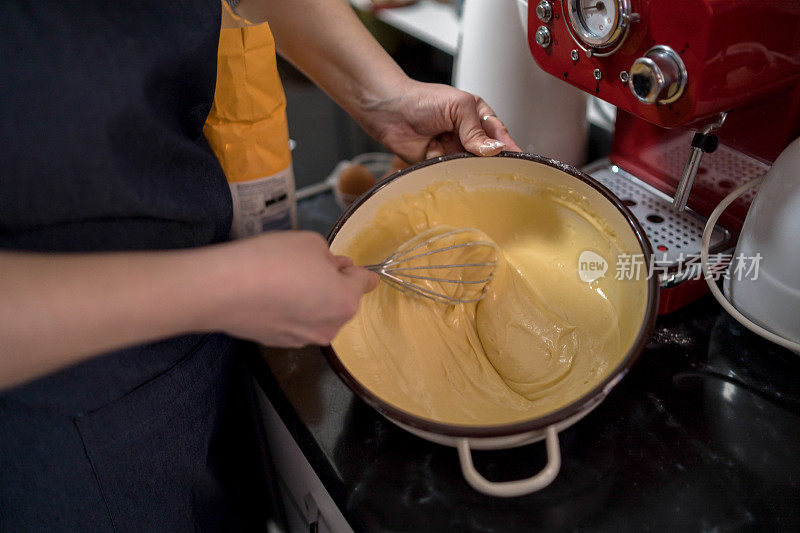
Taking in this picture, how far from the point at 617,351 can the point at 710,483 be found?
5.6 inches

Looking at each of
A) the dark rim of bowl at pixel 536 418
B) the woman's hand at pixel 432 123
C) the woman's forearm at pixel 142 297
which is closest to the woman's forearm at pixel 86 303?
the woman's forearm at pixel 142 297

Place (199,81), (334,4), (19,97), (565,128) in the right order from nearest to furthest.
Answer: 1. (19,97)
2. (199,81)
3. (334,4)
4. (565,128)

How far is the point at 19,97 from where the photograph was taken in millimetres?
437

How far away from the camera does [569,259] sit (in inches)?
28.0

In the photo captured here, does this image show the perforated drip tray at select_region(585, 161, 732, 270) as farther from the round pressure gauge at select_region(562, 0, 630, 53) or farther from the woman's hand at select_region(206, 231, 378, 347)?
the woman's hand at select_region(206, 231, 378, 347)

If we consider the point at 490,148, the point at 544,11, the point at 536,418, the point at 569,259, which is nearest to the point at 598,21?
the point at 544,11

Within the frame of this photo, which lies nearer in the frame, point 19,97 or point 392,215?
point 19,97

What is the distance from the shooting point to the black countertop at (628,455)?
0.51 metres

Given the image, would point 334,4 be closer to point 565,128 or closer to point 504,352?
point 565,128

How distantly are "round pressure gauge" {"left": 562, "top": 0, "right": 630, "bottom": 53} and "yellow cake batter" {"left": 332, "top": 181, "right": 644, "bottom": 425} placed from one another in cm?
17

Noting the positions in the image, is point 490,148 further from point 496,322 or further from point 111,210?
point 111,210

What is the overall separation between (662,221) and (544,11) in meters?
0.31

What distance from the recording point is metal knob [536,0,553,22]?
1.95 ft

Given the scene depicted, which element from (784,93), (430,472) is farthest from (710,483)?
(784,93)
